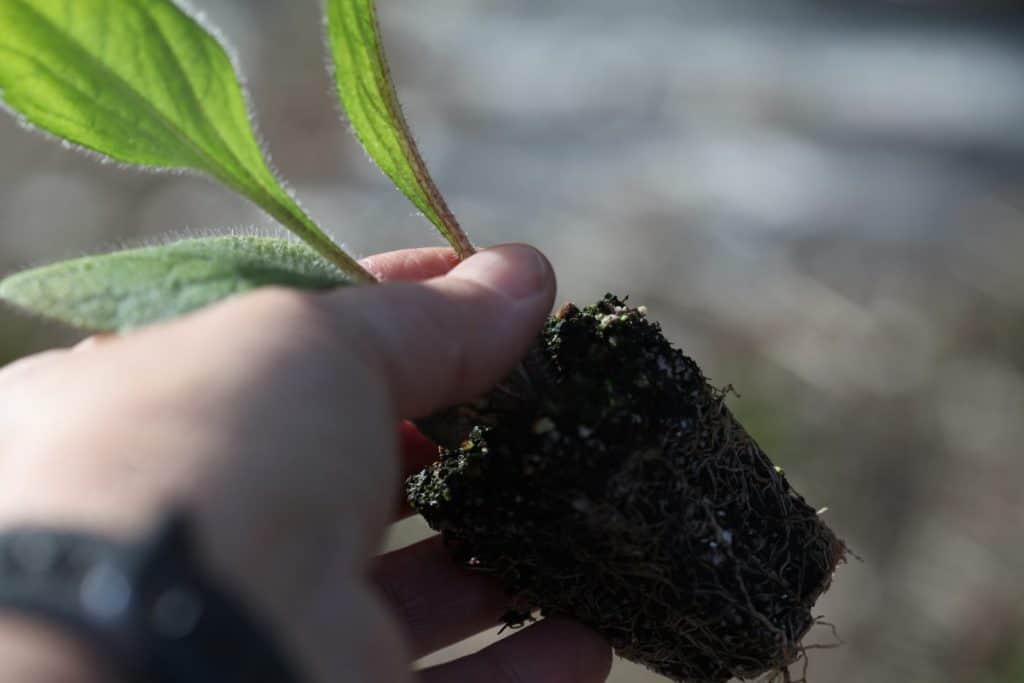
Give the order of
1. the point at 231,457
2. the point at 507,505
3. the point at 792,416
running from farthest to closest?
the point at 792,416
the point at 507,505
the point at 231,457

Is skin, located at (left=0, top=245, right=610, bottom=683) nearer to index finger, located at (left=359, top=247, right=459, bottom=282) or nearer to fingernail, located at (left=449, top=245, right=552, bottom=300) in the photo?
fingernail, located at (left=449, top=245, right=552, bottom=300)

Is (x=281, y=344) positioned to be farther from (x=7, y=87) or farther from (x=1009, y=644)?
(x=1009, y=644)

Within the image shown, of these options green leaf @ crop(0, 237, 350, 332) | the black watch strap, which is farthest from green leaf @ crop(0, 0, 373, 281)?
the black watch strap

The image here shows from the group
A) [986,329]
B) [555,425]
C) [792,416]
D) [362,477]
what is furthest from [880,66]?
[362,477]

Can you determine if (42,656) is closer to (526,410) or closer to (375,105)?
(526,410)

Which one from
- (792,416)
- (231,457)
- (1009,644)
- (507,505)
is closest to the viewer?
(231,457)

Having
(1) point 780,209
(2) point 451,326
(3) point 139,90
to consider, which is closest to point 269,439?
(2) point 451,326

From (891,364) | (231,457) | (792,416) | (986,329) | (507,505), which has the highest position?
(986,329)
